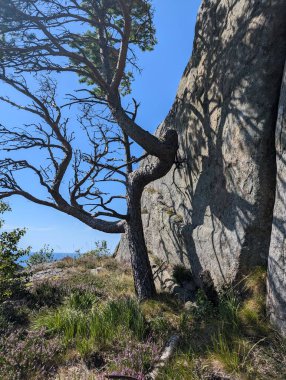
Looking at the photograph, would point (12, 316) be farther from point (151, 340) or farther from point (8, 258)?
point (151, 340)

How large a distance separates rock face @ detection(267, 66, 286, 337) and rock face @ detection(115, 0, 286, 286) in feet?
2.52

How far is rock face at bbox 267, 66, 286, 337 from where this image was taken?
234 inches

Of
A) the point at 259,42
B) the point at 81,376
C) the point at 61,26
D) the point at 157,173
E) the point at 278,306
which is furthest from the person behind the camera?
the point at 61,26

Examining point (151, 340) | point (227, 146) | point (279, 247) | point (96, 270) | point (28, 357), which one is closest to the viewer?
point (28, 357)

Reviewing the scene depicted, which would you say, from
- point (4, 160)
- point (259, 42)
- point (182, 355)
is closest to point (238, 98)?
point (259, 42)

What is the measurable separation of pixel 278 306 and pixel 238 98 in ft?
16.5

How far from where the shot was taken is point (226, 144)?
8.45 metres

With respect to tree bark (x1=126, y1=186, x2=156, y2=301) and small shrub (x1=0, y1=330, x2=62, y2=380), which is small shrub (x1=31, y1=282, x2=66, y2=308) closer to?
tree bark (x1=126, y1=186, x2=156, y2=301)

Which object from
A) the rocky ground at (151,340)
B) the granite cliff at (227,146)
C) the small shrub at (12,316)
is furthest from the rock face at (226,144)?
the small shrub at (12,316)

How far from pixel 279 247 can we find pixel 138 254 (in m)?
4.46

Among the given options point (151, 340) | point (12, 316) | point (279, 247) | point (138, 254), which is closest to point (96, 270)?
point (138, 254)

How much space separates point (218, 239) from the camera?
8305 millimetres

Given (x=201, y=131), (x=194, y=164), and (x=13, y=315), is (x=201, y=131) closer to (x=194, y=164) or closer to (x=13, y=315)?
(x=194, y=164)

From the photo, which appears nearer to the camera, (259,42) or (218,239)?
(259,42)
